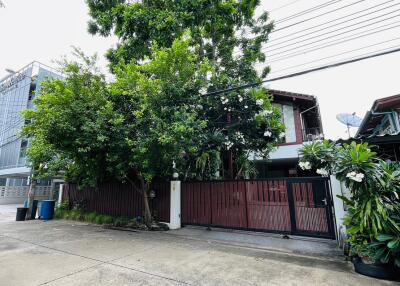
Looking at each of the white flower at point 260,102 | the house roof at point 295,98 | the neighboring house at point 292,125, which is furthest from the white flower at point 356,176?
the house roof at point 295,98

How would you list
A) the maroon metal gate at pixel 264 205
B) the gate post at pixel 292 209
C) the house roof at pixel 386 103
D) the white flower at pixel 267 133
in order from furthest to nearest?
1. the white flower at pixel 267 133
2. the house roof at pixel 386 103
3. the gate post at pixel 292 209
4. the maroon metal gate at pixel 264 205

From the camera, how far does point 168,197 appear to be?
29.3 ft

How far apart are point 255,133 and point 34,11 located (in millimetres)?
8225

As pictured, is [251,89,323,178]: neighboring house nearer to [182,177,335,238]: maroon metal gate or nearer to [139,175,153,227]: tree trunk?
[182,177,335,238]: maroon metal gate

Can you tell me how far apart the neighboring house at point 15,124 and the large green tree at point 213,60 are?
1464 centimetres

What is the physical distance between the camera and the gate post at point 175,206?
27.7ft

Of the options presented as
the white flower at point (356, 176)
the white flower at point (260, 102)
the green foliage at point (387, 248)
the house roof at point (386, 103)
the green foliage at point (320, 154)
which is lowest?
the green foliage at point (387, 248)

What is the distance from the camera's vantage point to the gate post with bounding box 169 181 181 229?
8.43 meters

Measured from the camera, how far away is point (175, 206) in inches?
338

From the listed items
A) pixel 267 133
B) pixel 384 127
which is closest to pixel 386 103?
pixel 384 127

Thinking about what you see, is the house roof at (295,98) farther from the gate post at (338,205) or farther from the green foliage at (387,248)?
the green foliage at (387,248)

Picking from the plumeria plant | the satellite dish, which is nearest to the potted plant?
the plumeria plant

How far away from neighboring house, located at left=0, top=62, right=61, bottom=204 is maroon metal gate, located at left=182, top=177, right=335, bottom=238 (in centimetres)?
1901

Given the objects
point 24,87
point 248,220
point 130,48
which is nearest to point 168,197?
point 248,220
